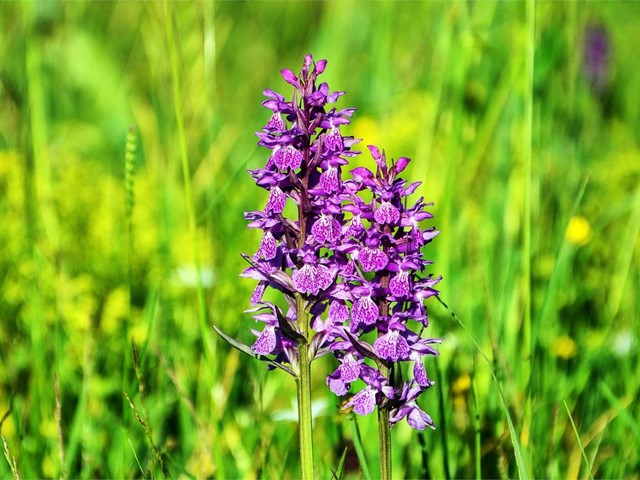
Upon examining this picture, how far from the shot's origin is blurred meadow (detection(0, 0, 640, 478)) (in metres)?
1.86

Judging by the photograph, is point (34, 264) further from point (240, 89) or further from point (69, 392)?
point (240, 89)

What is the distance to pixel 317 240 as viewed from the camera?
1141mm

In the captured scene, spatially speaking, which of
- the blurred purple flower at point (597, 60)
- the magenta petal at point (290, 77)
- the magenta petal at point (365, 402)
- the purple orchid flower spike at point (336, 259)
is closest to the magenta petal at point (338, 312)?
the purple orchid flower spike at point (336, 259)

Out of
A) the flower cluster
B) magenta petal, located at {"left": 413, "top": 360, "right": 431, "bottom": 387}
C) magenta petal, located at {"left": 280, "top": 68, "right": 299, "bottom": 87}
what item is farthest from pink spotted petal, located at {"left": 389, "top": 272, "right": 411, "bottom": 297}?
magenta petal, located at {"left": 280, "top": 68, "right": 299, "bottom": 87}

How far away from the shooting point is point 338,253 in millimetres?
1213

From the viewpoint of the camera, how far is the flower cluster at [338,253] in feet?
3.76

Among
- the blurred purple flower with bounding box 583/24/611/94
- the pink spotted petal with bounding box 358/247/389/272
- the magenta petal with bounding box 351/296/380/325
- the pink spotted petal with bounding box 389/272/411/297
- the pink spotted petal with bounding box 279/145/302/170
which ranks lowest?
the magenta petal with bounding box 351/296/380/325

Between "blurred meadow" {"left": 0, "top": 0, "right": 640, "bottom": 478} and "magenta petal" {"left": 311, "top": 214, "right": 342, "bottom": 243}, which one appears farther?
"blurred meadow" {"left": 0, "top": 0, "right": 640, "bottom": 478}

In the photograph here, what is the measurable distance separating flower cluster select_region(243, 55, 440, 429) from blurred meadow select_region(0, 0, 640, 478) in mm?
178

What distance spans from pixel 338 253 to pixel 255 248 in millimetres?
1863

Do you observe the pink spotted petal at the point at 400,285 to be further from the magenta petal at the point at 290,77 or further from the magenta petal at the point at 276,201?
the magenta petal at the point at 290,77

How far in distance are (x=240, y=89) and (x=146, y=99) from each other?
621 millimetres

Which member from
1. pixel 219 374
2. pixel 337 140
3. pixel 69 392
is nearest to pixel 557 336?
pixel 219 374

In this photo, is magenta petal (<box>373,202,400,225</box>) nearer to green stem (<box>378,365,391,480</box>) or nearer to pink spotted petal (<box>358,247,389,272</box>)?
pink spotted petal (<box>358,247,389,272</box>)
